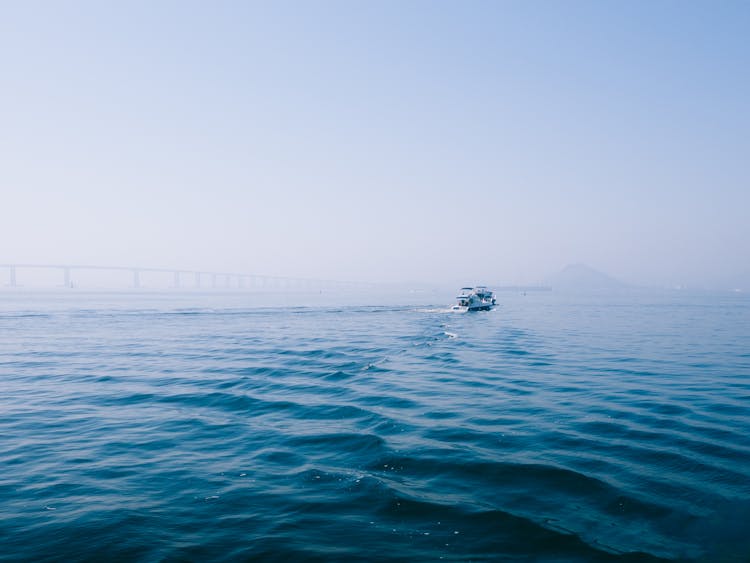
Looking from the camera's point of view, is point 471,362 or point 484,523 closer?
point 484,523

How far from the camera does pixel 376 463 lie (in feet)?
39.2

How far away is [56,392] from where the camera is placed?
70.1ft

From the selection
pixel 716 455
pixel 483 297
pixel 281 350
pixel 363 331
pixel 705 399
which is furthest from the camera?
pixel 483 297

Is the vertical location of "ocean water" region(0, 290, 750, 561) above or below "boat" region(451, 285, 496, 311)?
below

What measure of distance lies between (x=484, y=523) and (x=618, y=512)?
2.98 m

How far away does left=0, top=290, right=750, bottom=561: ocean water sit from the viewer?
820 cm

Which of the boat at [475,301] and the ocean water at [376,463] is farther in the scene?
the boat at [475,301]

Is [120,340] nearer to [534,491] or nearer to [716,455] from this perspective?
[534,491]

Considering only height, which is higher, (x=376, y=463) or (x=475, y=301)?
Answer: (x=475, y=301)

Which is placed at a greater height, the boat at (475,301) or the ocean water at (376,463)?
the boat at (475,301)

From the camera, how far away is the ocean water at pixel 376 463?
8195mm

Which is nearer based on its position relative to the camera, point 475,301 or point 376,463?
point 376,463

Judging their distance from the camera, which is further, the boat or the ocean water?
the boat

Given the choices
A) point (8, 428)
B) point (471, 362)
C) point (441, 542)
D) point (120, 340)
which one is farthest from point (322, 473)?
point (120, 340)
